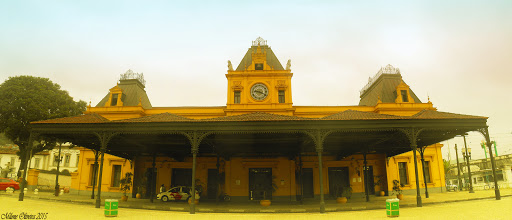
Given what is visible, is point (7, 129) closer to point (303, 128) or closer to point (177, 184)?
point (177, 184)

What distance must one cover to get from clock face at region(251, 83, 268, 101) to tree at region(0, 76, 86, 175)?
20439mm

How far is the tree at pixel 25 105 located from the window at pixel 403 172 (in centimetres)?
3280

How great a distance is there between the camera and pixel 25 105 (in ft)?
99.2

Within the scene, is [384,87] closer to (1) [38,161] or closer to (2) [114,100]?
(2) [114,100]

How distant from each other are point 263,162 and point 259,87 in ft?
22.3

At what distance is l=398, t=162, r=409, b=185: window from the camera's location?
26016 mm

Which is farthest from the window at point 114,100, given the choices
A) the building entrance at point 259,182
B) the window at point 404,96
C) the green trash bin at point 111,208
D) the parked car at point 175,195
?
the window at point 404,96

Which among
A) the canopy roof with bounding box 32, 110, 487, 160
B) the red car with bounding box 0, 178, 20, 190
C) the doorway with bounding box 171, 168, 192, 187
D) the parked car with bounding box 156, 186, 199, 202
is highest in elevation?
the canopy roof with bounding box 32, 110, 487, 160

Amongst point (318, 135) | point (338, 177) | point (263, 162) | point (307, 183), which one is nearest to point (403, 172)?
point (338, 177)

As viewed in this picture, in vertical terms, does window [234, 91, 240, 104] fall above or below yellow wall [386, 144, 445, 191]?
above

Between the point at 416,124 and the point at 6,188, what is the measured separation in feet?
108

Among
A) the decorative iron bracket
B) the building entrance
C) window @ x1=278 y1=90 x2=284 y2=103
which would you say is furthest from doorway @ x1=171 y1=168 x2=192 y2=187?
the decorative iron bracket

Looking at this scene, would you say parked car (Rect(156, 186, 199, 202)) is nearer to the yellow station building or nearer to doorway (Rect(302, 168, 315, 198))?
the yellow station building

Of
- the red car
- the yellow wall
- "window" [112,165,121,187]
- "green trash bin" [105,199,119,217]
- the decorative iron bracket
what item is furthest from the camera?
the red car
